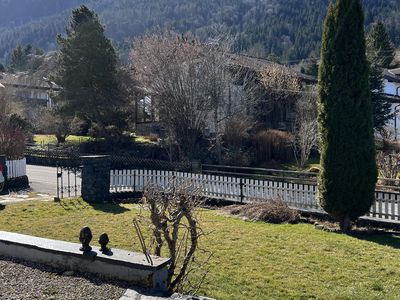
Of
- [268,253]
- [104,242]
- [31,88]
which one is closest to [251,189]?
[268,253]

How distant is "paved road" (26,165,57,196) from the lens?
18094 mm

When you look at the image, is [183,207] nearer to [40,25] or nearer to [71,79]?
[71,79]

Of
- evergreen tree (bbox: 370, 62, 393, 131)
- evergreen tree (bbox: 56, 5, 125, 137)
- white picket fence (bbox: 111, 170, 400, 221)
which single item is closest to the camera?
white picket fence (bbox: 111, 170, 400, 221)

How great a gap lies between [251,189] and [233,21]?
464 feet

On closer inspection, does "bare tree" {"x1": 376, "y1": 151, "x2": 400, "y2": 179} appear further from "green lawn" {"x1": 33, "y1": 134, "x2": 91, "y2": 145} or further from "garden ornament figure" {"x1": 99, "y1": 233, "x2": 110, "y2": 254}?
"green lawn" {"x1": 33, "y1": 134, "x2": 91, "y2": 145}

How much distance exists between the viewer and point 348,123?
Result: 38.1ft

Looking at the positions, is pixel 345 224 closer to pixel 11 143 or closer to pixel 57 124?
pixel 11 143

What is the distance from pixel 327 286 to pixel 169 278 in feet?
8.67

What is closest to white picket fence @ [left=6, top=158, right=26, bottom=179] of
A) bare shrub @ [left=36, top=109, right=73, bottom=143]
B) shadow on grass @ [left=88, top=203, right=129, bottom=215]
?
shadow on grass @ [left=88, top=203, right=129, bottom=215]

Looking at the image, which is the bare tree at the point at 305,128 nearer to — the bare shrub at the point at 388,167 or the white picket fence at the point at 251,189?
the bare shrub at the point at 388,167

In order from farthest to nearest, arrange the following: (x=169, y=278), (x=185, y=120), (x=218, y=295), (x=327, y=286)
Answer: (x=185, y=120) < (x=327, y=286) < (x=218, y=295) < (x=169, y=278)

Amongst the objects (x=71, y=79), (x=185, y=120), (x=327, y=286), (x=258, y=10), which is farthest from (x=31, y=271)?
(x=258, y=10)

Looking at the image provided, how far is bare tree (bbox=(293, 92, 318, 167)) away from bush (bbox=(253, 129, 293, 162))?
58 centimetres

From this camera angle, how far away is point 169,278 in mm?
5996
